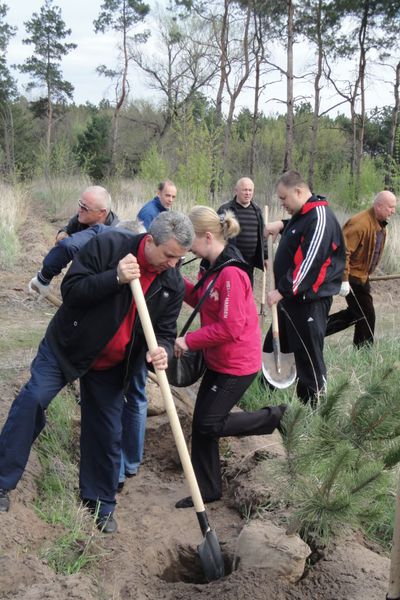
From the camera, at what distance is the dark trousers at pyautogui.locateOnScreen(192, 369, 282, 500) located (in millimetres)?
3918

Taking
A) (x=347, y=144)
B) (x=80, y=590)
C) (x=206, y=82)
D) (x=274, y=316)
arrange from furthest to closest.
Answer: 1. (x=347, y=144)
2. (x=206, y=82)
3. (x=274, y=316)
4. (x=80, y=590)

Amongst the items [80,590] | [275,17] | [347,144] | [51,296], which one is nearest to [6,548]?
[80,590]

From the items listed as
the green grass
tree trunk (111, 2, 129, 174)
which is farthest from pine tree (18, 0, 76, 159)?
the green grass

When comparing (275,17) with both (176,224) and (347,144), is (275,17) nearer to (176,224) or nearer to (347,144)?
(347,144)

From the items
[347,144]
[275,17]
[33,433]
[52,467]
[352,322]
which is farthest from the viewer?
[347,144]

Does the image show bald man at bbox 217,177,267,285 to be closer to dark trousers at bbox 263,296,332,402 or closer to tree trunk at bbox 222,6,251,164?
dark trousers at bbox 263,296,332,402

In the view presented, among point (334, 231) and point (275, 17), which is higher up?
point (275, 17)

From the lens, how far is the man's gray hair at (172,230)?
3.18 metres

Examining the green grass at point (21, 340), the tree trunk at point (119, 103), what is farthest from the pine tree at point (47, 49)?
the green grass at point (21, 340)

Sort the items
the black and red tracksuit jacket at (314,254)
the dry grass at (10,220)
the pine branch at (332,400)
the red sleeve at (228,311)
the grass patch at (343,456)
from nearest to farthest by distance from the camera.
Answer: the grass patch at (343,456), the pine branch at (332,400), the red sleeve at (228,311), the black and red tracksuit jacket at (314,254), the dry grass at (10,220)

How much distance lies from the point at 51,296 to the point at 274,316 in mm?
1826

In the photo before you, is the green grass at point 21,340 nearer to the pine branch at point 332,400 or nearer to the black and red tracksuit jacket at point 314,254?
the black and red tracksuit jacket at point 314,254

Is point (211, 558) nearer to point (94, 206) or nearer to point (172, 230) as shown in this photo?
point (172, 230)

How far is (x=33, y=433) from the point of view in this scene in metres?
3.37
